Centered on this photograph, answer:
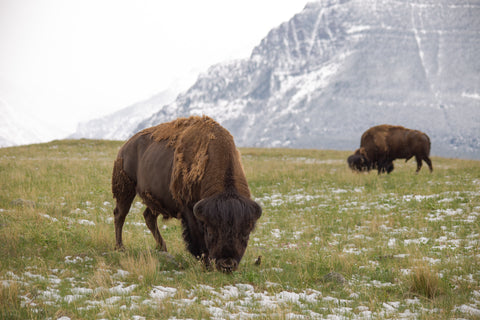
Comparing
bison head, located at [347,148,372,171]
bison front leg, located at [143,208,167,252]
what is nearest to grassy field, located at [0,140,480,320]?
bison front leg, located at [143,208,167,252]

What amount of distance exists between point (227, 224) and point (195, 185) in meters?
1.21

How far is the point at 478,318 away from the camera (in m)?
5.07

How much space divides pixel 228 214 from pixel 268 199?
9.45 meters

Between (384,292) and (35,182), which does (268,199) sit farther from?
(384,292)

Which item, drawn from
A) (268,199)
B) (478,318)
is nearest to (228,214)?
(478,318)

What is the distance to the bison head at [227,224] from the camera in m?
6.23

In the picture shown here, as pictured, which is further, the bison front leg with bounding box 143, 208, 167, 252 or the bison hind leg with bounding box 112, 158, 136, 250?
the bison hind leg with bounding box 112, 158, 136, 250

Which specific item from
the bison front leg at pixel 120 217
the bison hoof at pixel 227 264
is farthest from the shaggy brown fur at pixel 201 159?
the bison front leg at pixel 120 217

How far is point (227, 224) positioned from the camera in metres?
6.24

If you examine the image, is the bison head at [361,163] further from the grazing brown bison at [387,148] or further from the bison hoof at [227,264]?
the bison hoof at [227,264]

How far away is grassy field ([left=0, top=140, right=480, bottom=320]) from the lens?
528 centimetres

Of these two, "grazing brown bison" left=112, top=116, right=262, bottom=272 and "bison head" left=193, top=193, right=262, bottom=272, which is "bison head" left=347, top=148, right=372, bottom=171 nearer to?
"grazing brown bison" left=112, top=116, right=262, bottom=272

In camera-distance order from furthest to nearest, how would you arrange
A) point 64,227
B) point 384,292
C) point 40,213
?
point 40,213 < point 64,227 < point 384,292

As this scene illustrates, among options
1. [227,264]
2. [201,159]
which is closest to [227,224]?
[227,264]
